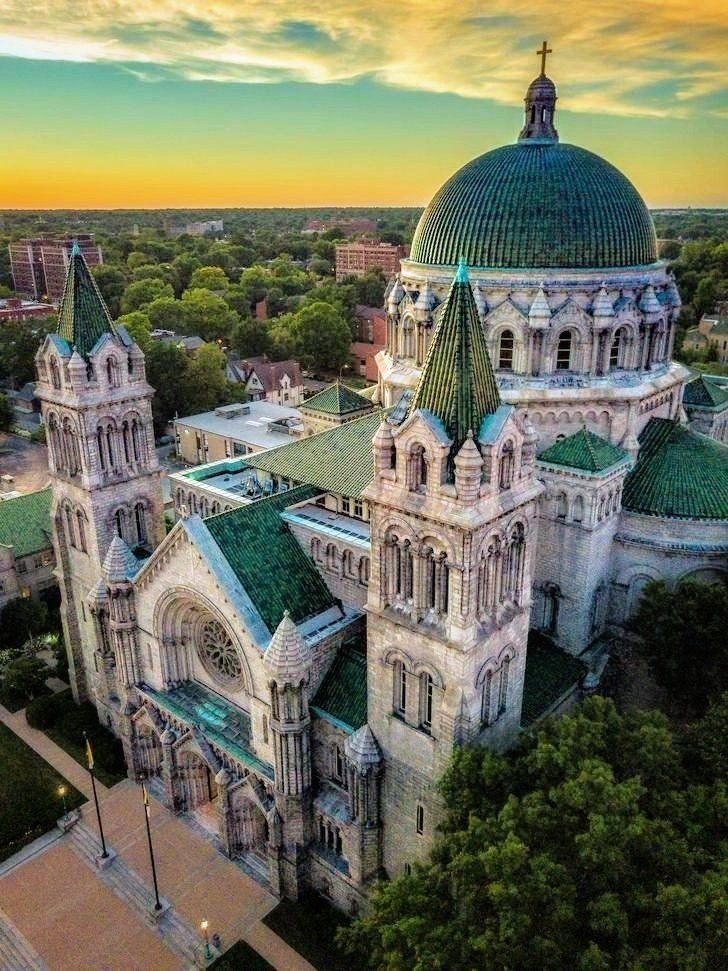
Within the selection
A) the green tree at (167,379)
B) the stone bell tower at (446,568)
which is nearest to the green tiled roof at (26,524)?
the green tree at (167,379)

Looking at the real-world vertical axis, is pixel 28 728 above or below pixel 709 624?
below

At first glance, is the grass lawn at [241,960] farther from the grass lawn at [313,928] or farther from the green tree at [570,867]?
the green tree at [570,867]

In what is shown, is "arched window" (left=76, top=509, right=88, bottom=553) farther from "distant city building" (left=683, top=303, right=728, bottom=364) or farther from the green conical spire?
"distant city building" (left=683, top=303, right=728, bottom=364)

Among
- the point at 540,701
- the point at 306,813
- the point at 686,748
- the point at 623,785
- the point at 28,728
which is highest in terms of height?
the point at 623,785

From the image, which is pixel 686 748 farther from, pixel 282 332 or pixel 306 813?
pixel 282 332

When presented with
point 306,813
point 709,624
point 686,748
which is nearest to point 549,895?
point 686,748
